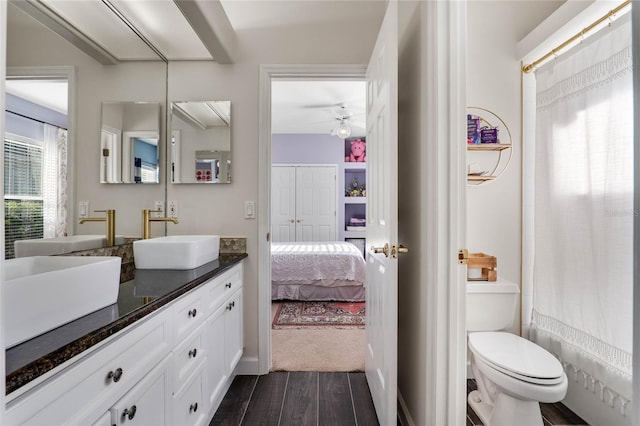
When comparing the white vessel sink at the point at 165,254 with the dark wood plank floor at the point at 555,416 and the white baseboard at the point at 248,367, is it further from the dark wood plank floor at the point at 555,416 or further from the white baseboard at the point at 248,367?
the dark wood plank floor at the point at 555,416

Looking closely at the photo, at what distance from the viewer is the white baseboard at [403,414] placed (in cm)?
156

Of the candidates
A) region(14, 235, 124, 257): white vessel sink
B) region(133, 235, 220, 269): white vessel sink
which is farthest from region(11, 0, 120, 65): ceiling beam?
region(133, 235, 220, 269): white vessel sink

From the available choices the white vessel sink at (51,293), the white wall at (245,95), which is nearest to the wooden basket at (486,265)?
the white wall at (245,95)

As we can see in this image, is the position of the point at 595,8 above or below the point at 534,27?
below

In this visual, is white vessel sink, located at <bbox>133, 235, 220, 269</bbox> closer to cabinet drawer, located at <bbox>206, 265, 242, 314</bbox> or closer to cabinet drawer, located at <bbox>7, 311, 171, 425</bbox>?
cabinet drawer, located at <bbox>206, 265, 242, 314</bbox>

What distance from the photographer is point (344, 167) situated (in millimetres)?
6211

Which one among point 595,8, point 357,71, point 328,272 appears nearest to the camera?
point 595,8

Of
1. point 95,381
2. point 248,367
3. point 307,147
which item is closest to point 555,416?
point 248,367

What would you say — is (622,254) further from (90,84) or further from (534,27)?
(90,84)

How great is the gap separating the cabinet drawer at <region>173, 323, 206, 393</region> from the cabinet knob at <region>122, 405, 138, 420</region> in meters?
0.25

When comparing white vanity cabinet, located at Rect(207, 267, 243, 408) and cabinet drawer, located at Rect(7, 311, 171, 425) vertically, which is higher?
cabinet drawer, located at Rect(7, 311, 171, 425)

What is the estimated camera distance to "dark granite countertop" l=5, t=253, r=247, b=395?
604 millimetres

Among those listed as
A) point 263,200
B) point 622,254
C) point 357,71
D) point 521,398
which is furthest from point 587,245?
point 263,200

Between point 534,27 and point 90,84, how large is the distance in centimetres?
275
